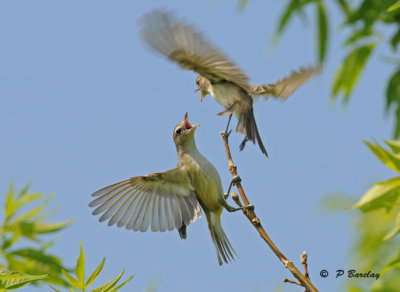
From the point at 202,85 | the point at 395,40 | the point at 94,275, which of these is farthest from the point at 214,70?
the point at 94,275

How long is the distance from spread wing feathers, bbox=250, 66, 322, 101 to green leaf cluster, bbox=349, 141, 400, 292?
166cm

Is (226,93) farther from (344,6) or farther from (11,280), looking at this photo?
(11,280)

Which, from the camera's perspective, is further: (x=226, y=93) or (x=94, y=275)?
(x=226, y=93)

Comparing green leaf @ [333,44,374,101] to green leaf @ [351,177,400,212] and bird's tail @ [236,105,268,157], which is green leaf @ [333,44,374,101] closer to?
bird's tail @ [236,105,268,157]

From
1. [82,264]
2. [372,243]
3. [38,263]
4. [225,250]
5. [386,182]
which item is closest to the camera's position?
[386,182]

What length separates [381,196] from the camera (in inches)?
79.0

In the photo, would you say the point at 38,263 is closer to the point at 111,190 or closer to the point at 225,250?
the point at 111,190

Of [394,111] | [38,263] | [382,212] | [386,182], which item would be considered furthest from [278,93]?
[386,182]

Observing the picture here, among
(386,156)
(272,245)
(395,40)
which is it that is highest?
(395,40)

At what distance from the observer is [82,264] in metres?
2.60

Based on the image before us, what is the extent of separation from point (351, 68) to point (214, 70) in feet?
2.87

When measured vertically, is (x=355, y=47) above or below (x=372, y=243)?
above

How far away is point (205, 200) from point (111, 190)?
26.8 inches

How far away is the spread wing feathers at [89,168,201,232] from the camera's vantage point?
4238mm
